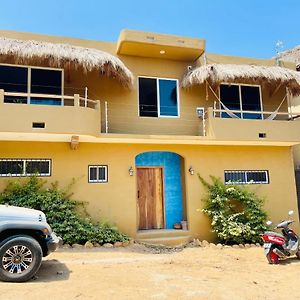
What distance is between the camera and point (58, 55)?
32.9 ft

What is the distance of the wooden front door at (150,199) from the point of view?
1181 cm

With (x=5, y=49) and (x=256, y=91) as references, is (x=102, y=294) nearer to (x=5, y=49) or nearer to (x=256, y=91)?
(x=5, y=49)

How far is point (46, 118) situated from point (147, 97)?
402cm

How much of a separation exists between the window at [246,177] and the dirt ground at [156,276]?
3.10 m

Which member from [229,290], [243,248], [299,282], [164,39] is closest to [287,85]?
[164,39]

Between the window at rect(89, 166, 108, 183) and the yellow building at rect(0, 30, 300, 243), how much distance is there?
0.11ft

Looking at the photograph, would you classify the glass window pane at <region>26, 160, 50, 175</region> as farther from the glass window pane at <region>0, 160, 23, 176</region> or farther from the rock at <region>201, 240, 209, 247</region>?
the rock at <region>201, 240, 209, 247</region>

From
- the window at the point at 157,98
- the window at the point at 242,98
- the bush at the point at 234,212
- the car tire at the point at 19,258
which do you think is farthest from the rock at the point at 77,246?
the window at the point at 242,98

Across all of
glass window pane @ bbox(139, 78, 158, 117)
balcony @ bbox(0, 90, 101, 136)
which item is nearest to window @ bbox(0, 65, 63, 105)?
balcony @ bbox(0, 90, 101, 136)

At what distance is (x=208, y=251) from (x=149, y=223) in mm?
2647

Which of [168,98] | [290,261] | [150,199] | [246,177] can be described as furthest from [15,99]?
[290,261]

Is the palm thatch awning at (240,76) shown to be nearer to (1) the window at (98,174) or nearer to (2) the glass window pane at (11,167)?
(1) the window at (98,174)

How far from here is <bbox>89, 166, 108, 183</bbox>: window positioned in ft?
35.4

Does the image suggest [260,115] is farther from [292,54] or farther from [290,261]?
[292,54]
